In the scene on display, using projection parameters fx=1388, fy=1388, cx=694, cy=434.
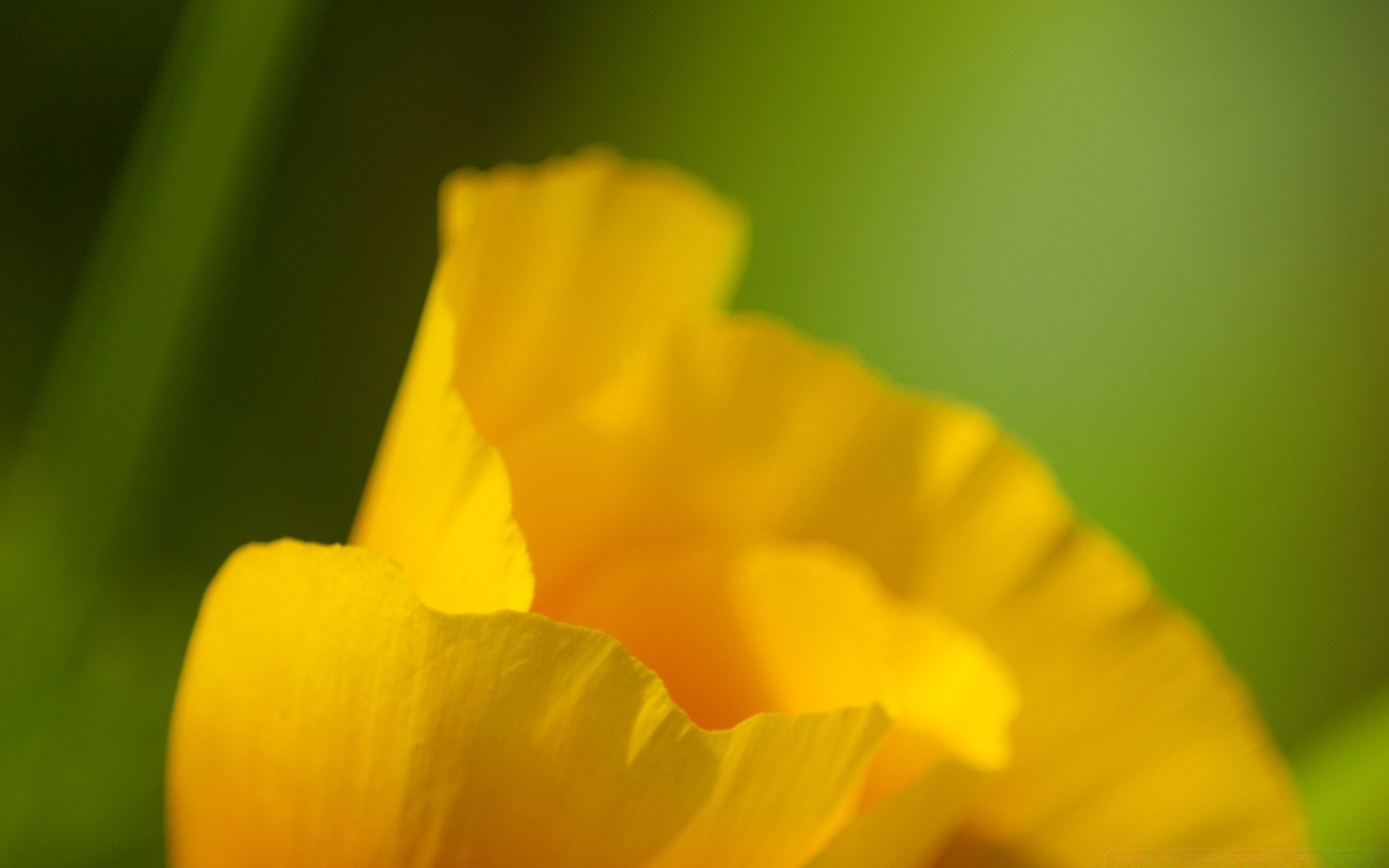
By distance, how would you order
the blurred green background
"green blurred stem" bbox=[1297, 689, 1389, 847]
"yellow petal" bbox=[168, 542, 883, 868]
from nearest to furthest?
1. "yellow petal" bbox=[168, 542, 883, 868]
2. "green blurred stem" bbox=[1297, 689, 1389, 847]
3. the blurred green background

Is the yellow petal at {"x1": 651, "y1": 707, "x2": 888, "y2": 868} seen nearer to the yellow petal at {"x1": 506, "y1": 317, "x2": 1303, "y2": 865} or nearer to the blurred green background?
the yellow petal at {"x1": 506, "y1": 317, "x2": 1303, "y2": 865}

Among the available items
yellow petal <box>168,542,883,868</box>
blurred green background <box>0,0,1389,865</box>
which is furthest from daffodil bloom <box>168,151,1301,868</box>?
blurred green background <box>0,0,1389,865</box>

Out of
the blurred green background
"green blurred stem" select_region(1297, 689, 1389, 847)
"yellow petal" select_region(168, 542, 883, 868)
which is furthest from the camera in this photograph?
the blurred green background

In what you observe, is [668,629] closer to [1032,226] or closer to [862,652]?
[862,652]

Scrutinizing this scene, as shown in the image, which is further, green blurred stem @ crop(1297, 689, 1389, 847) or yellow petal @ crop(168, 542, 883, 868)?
green blurred stem @ crop(1297, 689, 1389, 847)

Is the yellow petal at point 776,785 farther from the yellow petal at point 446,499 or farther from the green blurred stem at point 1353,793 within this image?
the green blurred stem at point 1353,793

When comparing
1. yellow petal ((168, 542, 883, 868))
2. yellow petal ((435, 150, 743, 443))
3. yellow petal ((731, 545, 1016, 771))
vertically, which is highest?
yellow petal ((435, 150, 743, 443))

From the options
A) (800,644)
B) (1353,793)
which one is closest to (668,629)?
(800,644)

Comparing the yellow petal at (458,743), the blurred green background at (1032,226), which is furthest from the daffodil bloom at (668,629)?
the blurred green background at (1032,226)
